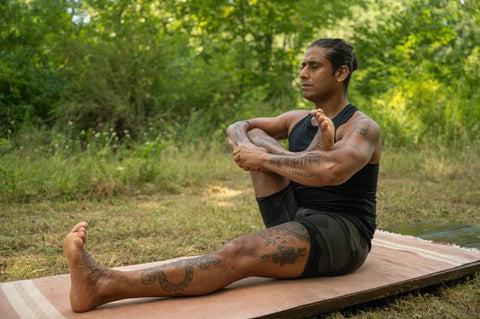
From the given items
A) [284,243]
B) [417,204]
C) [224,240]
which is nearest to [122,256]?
[224,240]

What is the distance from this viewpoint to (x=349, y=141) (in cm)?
261

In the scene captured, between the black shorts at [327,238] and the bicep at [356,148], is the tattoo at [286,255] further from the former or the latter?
the bicep at [356,148]

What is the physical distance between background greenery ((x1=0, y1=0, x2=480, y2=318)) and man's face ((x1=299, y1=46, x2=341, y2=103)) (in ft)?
4.31

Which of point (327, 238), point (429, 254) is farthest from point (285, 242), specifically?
point (429, 254)

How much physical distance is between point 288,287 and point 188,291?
539 mm

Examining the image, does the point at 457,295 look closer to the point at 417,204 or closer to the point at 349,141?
the point at 349,141

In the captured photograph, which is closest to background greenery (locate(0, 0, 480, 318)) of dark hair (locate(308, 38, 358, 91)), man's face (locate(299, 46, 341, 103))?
man's face (locate(299, 46, 341, 103))

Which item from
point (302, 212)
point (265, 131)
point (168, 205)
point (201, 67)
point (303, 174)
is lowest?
point (168, 205)

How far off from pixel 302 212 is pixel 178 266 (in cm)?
83

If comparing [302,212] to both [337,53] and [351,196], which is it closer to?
[351,196]

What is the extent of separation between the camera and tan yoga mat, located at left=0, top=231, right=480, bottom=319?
2.32 meters

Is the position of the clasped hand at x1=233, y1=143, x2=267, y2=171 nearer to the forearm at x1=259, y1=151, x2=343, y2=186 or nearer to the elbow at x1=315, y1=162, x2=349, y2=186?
the forearm at x1=259, y1=151, x2=343, y2=186

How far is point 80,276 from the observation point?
2.28 metres

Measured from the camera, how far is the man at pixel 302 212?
2.37 meters
